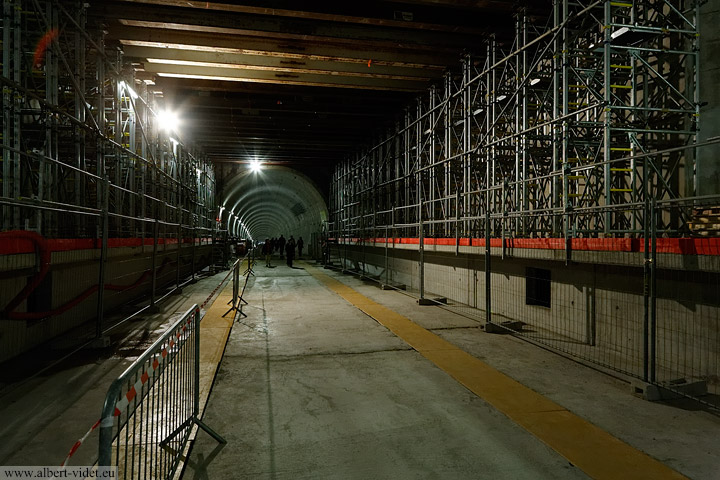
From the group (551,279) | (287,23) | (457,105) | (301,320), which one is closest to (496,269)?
(551,279)

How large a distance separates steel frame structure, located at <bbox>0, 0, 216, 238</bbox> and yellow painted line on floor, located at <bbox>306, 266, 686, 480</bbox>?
5468 mm

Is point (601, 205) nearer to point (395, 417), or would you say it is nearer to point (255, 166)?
point (395, 417)

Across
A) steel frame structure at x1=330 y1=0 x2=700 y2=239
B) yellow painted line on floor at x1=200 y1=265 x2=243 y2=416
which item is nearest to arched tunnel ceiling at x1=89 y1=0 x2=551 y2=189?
steel frame structure at x1=330 y1=0 x2=700 y2=239

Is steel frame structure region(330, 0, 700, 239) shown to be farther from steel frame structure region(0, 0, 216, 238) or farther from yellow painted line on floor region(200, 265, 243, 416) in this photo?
steel frame structure region(0, 0, 216, 238)

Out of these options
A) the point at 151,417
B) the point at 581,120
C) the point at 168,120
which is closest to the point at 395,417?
the point at 151,417

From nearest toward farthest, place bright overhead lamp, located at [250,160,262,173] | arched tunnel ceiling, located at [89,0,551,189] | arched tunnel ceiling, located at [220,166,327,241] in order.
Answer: arched tunnel ceiling, located at [89,0,551,189] → bright overhead lamp, located at [250,160,262,173] → arched tunnel ceiling, located at [220,166,327,241]

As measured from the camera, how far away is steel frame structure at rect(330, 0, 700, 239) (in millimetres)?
7191

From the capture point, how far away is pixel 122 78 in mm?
12477

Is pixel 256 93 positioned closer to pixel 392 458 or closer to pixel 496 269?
pixel 496 269

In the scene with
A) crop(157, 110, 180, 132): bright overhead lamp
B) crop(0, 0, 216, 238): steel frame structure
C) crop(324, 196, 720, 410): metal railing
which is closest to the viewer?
crop(324, 196, 720, 410): metal railing

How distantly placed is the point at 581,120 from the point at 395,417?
853 centimetres

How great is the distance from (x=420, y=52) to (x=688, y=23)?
777 centimetres

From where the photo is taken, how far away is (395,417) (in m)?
4.13

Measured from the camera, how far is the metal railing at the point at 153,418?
2.03 metres
